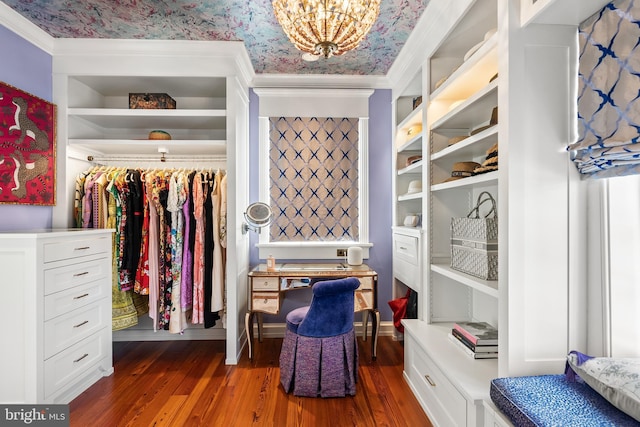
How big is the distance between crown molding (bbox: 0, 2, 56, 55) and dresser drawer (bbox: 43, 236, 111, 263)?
1.52m

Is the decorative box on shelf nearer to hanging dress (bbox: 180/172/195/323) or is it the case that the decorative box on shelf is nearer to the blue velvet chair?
hanging dress (bbox: 180/172/195/323)

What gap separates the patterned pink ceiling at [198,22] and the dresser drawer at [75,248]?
1.52 metres

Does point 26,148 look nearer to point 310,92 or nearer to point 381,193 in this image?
point 310,92

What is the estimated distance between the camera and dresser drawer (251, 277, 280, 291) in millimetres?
2801

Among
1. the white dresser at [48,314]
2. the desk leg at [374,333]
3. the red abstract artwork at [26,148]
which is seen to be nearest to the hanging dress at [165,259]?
the white dresser at [48,314]

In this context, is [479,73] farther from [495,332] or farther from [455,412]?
[455,412]

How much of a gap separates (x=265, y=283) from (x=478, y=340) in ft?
5.36

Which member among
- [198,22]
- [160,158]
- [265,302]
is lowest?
[265,302]

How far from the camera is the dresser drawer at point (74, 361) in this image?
6.50 ft

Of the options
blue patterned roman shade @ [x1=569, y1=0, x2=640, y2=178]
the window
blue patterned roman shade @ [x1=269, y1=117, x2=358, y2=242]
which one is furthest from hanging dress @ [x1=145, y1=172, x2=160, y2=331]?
blue patterned roman shade @ [x1=569, y1=0, x2=640, y2=178]

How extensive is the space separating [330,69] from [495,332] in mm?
2515

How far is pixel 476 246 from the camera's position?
74.3 inches

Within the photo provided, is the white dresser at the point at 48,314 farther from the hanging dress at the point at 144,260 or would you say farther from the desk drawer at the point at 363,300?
the desk drawer at the point at 363,300

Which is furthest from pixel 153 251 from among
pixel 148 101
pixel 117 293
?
pixel 148 101
